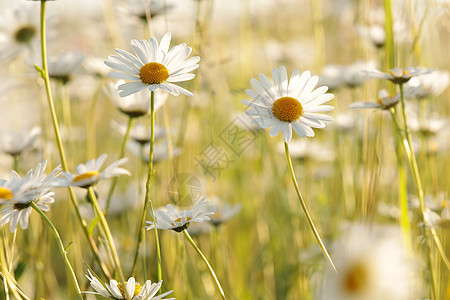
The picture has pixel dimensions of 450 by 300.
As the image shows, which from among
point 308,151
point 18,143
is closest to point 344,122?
point 308,151

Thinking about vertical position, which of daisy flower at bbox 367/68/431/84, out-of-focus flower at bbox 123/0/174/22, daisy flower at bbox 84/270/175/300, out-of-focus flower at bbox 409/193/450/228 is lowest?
daisy flower at bbox 84/270/175/300

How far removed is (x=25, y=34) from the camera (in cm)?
122

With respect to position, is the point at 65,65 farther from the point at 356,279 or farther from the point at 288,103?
the point at 356,279

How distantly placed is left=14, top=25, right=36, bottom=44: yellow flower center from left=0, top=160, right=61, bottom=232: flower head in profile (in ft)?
2.18

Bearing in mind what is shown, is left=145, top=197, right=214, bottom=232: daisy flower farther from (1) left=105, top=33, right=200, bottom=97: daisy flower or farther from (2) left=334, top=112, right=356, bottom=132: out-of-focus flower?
(2) left=334, top=112, right=356, bottom=132: out-of-focus flower

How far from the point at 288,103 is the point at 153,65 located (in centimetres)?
21

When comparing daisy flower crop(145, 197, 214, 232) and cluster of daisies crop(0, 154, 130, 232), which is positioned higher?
cluster of daisies crop(0, 154, 130, 232)

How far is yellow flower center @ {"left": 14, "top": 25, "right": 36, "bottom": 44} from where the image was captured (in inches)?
47.8

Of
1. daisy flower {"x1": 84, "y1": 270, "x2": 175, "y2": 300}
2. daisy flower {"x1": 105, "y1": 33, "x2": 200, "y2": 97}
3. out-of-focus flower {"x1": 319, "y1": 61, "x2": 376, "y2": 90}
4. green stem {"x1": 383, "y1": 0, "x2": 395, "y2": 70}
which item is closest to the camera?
daisy flower {"x1": 84, "y1": 270, "x2": 175, "y2": 300}

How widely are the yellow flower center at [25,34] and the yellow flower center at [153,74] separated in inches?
25.9

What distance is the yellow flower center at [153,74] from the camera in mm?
690

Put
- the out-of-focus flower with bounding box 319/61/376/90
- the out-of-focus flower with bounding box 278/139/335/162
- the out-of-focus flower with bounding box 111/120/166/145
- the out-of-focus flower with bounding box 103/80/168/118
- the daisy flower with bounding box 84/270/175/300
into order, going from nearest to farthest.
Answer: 1. the daisy flower with bounding box 84/270/175/300
2. the out-of-focus flower with bounding box 103/80/168/118
3. the out-of-focus flower with bounding box 111/120/166/145
4. the out-of-focus flower with bounding box 319/61/376/90
5. the out-of-focus flower with bounding box 278/139/335/162

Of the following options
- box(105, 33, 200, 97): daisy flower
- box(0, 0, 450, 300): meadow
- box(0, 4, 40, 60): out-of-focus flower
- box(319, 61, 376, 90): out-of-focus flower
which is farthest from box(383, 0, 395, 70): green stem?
box(0, 4, 40, 60): out-of-focus flower

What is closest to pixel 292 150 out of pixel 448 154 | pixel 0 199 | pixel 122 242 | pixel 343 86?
pixel 343 86
